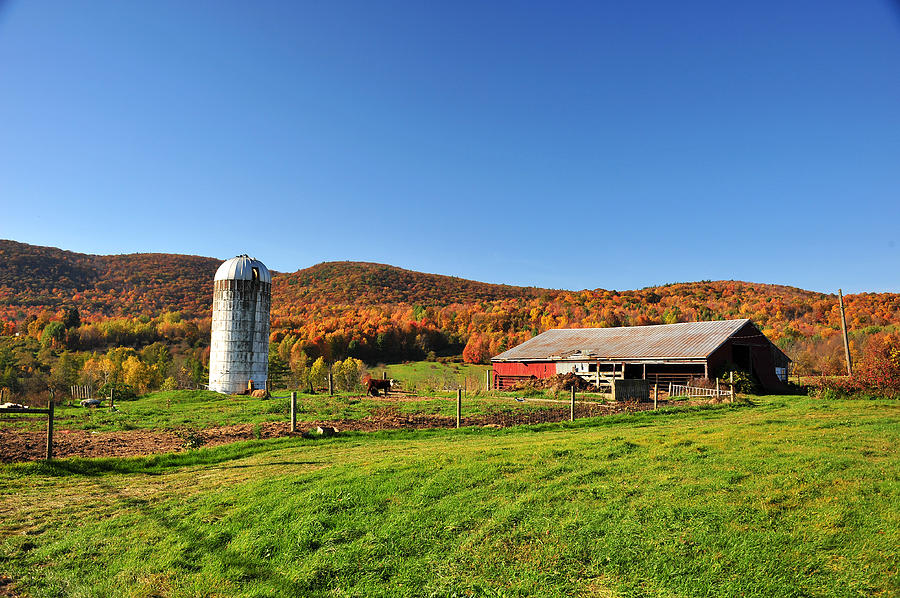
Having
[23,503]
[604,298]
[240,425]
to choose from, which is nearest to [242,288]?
[240,425]

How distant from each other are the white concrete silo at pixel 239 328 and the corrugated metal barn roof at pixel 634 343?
71.2ft

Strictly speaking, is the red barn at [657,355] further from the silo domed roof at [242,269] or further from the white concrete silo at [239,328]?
the silo domed roof at [242,269]

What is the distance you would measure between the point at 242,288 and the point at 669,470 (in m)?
39.7

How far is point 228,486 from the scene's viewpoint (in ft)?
33.6

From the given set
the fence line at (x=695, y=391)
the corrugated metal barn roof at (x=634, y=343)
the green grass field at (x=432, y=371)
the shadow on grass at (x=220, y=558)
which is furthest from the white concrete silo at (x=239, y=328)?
the shadow on grass at (x=220, y=558)

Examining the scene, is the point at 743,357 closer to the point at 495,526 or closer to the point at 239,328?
the point at 239,328

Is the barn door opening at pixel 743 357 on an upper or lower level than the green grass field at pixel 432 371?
upper

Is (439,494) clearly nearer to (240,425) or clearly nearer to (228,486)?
(228,486)

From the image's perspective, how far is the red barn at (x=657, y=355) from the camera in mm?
39500

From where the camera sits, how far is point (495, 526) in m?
6.94

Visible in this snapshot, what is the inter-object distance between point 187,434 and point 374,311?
99933 mm

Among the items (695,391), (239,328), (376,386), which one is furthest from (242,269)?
(695,391)

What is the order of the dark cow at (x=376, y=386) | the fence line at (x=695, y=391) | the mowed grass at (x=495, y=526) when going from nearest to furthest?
the mowed grass at (x=495, y=526)
the fence line at (x=695, y=391)
the dark cow at (x=376, y=386)

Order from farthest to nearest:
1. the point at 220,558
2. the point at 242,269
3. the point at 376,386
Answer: the point at 242,269
the point at 376,386
the point at 220,558
